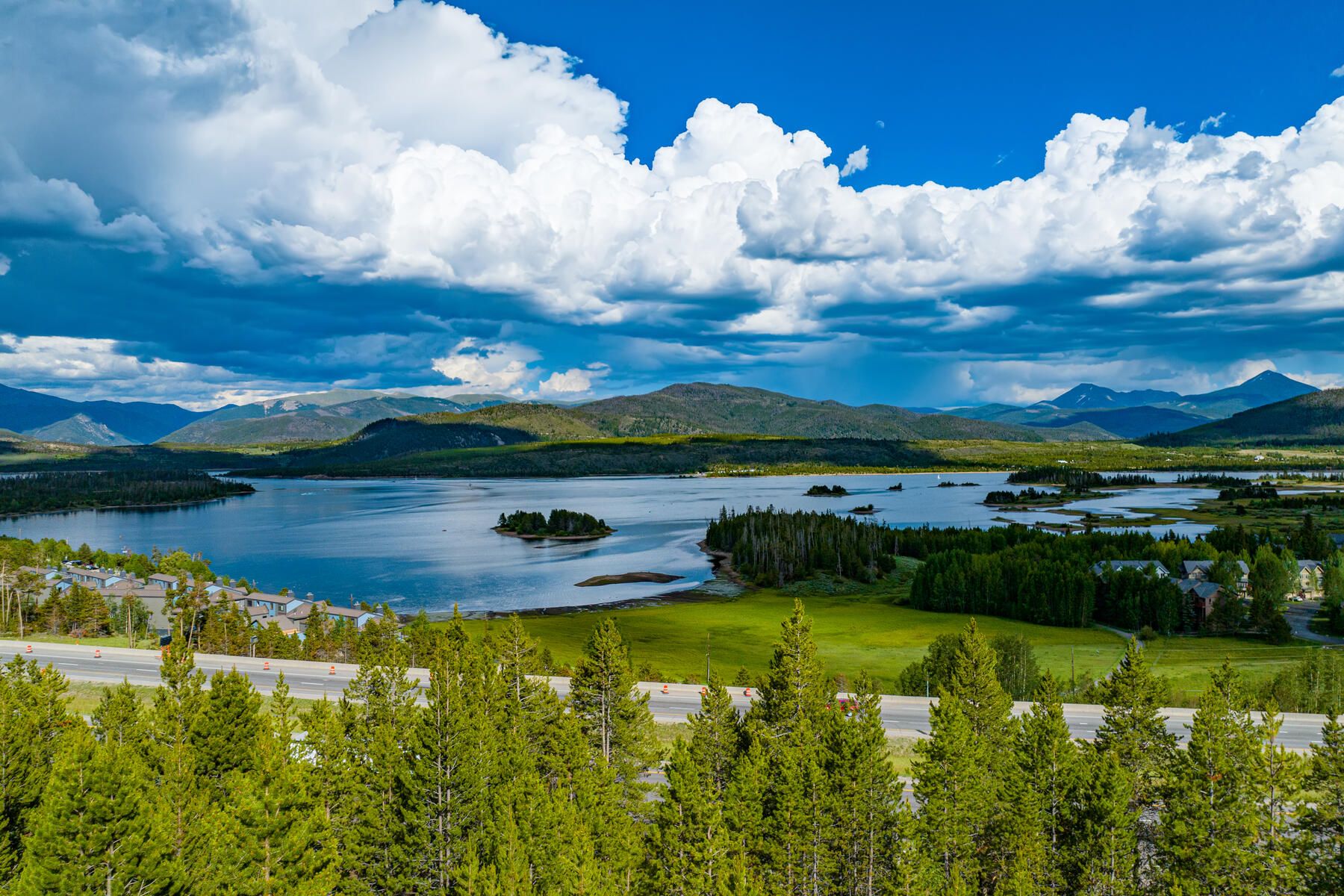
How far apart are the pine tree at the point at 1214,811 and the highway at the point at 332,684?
1062 cm

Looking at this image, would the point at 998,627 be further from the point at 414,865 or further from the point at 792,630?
the point at 414,865

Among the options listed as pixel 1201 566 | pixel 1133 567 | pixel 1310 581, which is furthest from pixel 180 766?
pixel 1310 581

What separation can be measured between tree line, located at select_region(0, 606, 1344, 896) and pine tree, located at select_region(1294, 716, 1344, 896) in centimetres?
11

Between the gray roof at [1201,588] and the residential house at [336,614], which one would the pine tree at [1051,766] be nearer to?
the residential house at [336,614]

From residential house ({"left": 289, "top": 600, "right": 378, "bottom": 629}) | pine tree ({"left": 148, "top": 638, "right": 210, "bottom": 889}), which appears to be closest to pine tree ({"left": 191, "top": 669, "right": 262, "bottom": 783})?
pine tree ({"left": 148, "top": 638, "right": 210, "bottom": 889})

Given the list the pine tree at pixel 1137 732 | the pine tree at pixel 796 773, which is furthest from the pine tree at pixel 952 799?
the pine tree at pixel 1137 732

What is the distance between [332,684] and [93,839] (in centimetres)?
3966

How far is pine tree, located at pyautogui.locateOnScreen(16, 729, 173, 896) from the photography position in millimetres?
24656

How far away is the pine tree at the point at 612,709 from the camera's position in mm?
42844

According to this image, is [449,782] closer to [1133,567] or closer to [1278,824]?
[1278,824]

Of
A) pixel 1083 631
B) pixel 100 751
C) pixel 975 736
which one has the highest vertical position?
pixel 100 751

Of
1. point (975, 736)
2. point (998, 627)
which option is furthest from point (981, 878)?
point (998, 627)

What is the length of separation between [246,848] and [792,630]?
26.2 m

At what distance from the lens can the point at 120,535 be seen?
198125mm
